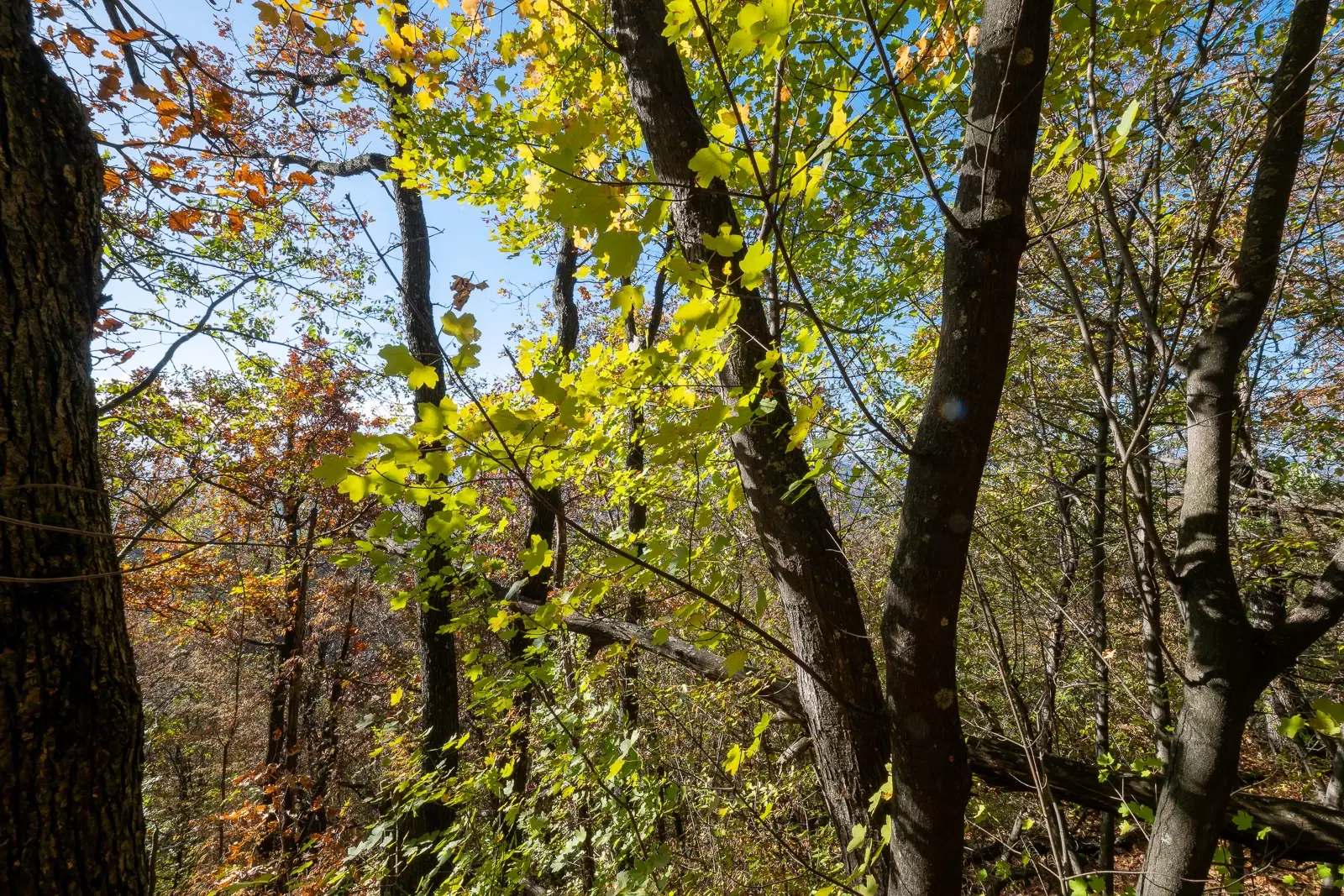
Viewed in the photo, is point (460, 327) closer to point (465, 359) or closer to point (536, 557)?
point (465, 359)

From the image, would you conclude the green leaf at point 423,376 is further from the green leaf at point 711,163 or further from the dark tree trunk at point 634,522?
the green leaf at point 711,163

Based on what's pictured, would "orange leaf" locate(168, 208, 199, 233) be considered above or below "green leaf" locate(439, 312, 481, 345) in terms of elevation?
above

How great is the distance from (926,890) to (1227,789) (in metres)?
0.82

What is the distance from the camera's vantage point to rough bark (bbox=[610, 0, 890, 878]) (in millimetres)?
1656

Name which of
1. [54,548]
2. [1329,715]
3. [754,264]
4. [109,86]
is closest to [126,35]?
[109,86]

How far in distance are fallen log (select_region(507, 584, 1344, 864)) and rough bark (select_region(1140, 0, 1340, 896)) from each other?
0.39 metres

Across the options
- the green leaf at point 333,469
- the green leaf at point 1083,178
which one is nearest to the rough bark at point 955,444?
the green leaf at point 1083,178

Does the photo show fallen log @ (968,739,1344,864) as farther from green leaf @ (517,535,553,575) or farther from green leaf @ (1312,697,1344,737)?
green leaf @ (517,535,553,575)

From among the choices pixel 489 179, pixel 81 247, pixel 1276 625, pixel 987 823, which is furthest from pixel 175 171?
pixel 987 823

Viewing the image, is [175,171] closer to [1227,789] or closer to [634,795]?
[634,795]

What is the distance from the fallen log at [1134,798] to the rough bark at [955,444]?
2.00 ft

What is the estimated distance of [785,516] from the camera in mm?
1794

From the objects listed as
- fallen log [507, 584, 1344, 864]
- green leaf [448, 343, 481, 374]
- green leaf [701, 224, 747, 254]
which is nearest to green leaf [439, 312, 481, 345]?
green leaf [448, 343, 481, 374]

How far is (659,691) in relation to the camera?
3.48 metres
